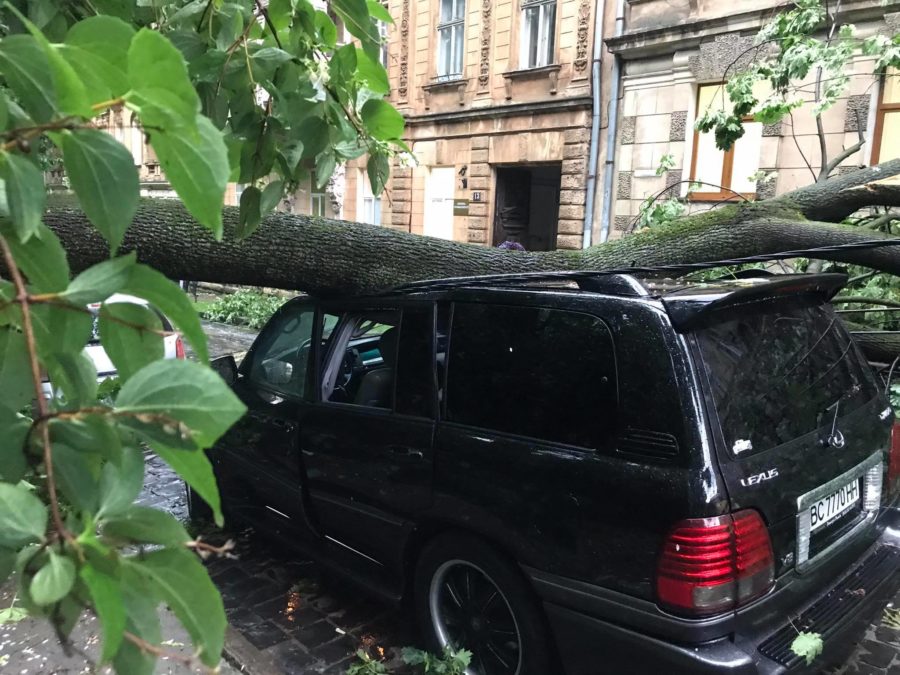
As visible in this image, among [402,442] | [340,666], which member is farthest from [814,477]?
[340,666]

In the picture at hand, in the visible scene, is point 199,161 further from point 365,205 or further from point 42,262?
point 365,205

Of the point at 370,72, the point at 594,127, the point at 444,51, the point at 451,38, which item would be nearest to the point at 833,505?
the point at 370,72

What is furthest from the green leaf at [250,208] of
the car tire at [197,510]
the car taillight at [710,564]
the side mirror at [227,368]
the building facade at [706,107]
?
the building facade at [706,107]

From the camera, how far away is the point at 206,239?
3.96 metres

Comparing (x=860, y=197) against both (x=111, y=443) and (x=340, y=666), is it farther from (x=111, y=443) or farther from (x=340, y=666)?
(x=111, y=443)

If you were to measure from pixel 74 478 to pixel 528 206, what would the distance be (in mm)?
15845

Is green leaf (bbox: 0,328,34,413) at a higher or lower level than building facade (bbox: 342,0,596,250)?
lower

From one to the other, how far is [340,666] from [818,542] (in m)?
2.21

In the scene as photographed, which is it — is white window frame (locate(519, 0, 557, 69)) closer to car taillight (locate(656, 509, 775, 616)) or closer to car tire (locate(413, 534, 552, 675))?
car tire (locate(413, 534, 552, 675))

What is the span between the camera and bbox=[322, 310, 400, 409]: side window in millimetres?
3596

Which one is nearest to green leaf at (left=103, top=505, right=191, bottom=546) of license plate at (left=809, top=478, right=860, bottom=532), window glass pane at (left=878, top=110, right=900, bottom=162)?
license plate at (left=809, top=478, right=860, bottom=532)

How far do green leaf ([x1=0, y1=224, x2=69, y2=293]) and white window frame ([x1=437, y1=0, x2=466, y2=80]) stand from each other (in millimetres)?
15954

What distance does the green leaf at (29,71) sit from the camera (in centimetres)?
84

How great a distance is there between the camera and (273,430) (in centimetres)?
409
